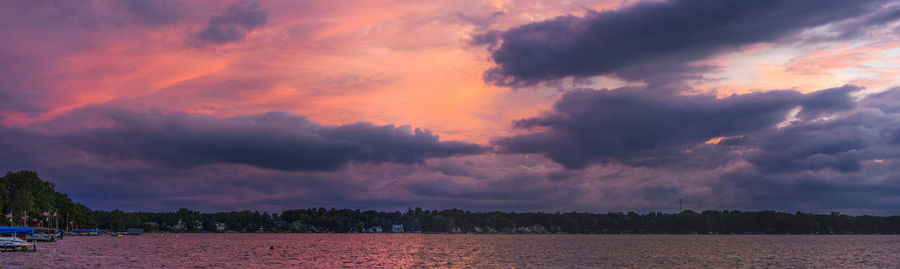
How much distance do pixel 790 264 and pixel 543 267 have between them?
50099mm

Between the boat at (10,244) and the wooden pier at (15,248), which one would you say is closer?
the boat at (10,244)

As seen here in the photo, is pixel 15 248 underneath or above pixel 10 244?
underneath

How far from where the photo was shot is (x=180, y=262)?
12125 centimetres

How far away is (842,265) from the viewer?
132500 millimetres

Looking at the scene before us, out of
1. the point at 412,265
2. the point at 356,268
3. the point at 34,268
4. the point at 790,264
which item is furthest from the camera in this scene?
the point at 790,264

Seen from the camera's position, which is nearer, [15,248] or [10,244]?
[10,244]

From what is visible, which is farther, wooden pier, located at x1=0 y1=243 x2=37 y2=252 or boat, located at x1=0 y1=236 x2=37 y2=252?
wooden pier, located at x1=0 y1=243 x2=37 y2=252

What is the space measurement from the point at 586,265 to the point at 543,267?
9.92 metres

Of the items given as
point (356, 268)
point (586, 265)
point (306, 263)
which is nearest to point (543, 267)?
point (586, 265)

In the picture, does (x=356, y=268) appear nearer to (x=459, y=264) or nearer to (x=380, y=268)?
(x=380, y=268)

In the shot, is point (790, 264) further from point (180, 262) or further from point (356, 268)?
point (180, 262)

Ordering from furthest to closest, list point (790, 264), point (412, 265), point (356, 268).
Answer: point (790, 264), point (412, 265), point (356, 268)

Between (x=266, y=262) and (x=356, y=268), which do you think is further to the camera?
(x=266, y=262)

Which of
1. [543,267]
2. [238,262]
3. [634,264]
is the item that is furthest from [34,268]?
[634,264]
